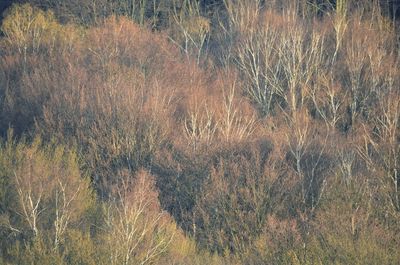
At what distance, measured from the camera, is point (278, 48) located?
119ft

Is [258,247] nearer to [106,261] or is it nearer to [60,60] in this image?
[106,261]

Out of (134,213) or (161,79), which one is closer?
(134,213)

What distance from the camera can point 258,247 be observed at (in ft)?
77.0

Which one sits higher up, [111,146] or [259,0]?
[259,0]

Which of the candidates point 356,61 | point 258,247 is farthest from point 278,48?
point 258,247

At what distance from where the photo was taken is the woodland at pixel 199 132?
928 inches

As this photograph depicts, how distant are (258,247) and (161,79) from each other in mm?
14893

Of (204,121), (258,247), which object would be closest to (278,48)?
(204,121)

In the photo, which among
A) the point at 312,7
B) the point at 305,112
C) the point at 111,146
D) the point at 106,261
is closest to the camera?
the point at 106,261

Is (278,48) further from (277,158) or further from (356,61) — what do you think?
(277,158)

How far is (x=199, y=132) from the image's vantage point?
→ 30.3 metres

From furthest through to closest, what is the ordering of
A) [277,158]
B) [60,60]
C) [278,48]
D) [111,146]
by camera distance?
1. [60,60]
2. [278,48]
3. [111,146]
4. [277,158]

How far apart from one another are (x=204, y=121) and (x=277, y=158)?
12.4 ft

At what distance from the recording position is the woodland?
77.4 ft
